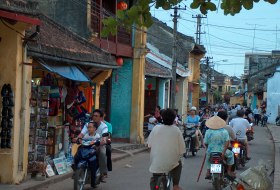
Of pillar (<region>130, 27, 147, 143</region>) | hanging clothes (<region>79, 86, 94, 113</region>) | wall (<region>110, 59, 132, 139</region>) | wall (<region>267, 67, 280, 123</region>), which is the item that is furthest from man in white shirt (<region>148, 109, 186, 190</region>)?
wall (<region>267, 67, 280, 123</region>)

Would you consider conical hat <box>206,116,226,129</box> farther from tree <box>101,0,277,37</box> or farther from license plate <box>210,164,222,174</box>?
tree <box>101,0,277,37</box>

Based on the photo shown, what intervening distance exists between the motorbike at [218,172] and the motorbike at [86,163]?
226 cm

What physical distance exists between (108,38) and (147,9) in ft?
42.7

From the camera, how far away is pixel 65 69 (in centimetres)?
1170

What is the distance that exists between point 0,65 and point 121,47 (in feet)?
30.7

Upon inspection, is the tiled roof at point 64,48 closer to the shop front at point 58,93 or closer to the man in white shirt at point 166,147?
the shop front at point 58,93

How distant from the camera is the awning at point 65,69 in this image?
10.8 m

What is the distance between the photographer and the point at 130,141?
20.2m

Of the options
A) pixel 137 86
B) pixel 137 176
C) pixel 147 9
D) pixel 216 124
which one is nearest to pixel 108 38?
pixel 137 86

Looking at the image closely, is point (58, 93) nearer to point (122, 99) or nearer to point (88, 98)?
point (88, 98)

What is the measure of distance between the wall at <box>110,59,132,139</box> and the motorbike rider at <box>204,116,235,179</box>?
34.0 feet

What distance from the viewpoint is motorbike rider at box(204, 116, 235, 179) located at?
9797 millimetres

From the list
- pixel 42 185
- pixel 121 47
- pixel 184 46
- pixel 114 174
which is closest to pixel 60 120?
pixel 114 174

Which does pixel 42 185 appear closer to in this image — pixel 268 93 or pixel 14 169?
pixel 14 169
